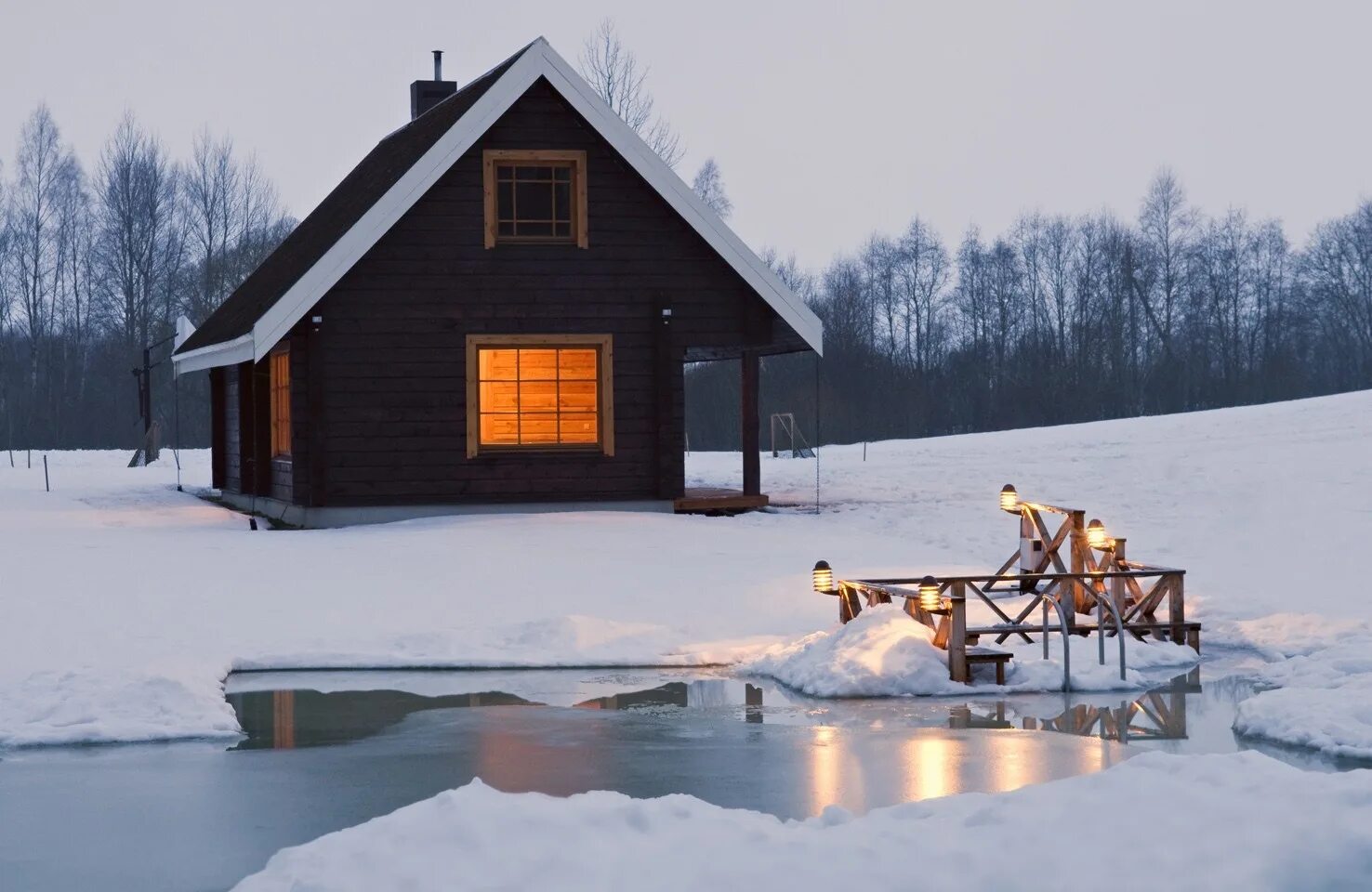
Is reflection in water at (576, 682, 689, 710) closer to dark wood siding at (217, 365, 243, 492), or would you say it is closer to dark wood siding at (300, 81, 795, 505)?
dark wood siding at (300, 81, 795, 505)

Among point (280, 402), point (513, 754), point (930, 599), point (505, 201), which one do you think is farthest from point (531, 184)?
point (513, 754)

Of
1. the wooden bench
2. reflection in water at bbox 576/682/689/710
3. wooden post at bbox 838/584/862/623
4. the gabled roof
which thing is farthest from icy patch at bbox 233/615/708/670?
the gabled roof

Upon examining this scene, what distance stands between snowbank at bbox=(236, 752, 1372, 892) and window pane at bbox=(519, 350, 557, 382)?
15.5 m

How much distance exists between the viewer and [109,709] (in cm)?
1049

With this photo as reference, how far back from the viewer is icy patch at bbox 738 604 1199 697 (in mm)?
11734

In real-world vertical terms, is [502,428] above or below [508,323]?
below

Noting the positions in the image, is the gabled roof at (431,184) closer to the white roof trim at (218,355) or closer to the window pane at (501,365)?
the white roof trim at (218,355)

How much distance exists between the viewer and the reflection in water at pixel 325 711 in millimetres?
10125

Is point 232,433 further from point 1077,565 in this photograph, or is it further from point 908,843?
point 908,843

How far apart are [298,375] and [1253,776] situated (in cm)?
1680

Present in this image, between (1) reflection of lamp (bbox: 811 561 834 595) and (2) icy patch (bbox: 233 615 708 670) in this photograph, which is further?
(1) reflection of lamp (bbox: 811 561 834 595)

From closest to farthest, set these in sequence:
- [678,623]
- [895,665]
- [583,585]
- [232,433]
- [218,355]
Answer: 1. [895,665]
2. [678,623]
3. [583,585]
4. [218,355]
5. [232,433]

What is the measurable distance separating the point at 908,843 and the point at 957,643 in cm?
541

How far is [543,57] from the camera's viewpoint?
21828 millimetres
